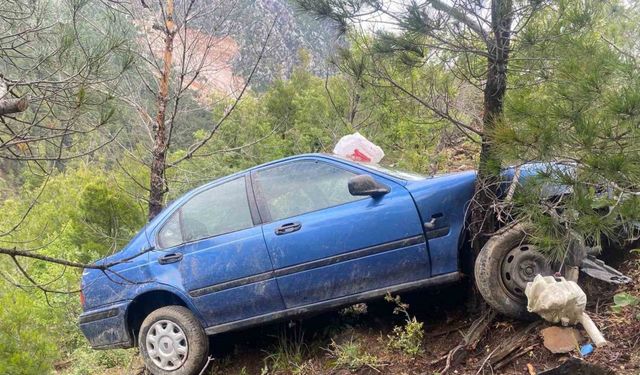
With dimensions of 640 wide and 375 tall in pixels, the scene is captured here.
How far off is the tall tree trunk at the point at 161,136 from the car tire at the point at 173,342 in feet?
9.96

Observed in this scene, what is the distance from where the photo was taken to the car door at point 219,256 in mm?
4406

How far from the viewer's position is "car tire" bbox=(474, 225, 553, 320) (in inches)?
152

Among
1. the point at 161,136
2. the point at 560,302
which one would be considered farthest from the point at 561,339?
the point at 161,136

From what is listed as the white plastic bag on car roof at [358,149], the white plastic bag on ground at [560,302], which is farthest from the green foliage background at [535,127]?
the white plastic bag on car roof at [358,149]

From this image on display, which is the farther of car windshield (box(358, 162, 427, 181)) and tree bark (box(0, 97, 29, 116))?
car windshield (box(358, 162, 427, 181))

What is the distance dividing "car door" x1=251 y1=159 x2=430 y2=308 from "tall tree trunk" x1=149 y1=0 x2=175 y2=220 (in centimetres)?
349

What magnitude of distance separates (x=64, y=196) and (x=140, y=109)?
30.6 feet

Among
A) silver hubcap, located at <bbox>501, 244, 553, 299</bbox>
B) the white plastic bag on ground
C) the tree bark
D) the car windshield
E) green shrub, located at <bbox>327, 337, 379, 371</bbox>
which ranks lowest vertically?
green shrub, located at <bbox>327, 337, 379, 371</bbox>

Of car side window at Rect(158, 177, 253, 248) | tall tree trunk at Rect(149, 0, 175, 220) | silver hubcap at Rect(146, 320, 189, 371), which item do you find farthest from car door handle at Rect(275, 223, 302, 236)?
tall tree trunk at Rect(149, 0, 175, 220)

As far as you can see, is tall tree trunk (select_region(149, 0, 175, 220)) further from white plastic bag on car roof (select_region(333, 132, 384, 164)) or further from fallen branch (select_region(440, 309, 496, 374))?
fallen branch (select_region(440, 309, 496, 374))

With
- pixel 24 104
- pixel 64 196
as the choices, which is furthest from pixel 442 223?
pixel 64 196

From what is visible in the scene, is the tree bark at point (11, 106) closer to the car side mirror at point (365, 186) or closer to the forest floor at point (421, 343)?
the car side mirror at point (365, 186)

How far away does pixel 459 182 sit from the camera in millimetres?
4102

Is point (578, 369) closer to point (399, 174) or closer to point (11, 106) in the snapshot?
point (399, 174)
